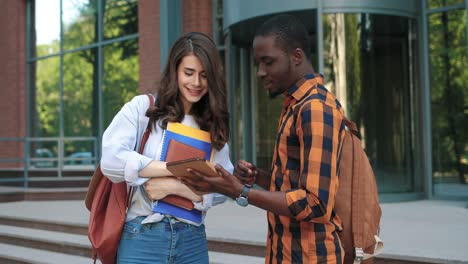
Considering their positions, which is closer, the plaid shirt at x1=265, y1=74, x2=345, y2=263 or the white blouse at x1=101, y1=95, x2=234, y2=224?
the plaid shirt at x1=265, y1=74, x2=345, y2=263

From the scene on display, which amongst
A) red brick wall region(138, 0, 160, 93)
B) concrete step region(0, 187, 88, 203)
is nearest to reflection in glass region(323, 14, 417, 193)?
red brick wall region(138, 0, 160, 93)

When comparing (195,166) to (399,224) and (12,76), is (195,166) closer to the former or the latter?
(399,224)

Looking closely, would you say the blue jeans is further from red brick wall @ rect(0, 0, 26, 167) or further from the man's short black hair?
red brick wall @ rect(0, 0, 26, 167)

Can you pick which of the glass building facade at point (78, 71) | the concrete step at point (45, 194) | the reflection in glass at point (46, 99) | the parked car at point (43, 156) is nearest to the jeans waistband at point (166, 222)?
the concrete step at point (45, 194)

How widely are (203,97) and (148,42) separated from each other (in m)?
8.77

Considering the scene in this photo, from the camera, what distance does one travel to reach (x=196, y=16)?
10.4 metres

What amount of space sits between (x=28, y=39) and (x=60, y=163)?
216 inches

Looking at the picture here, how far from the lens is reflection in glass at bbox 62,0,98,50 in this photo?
42.2 feet

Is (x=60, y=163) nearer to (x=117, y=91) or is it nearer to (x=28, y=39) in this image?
(x=117, y=91)

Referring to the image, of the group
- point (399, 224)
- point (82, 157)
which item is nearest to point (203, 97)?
point (399, 224)

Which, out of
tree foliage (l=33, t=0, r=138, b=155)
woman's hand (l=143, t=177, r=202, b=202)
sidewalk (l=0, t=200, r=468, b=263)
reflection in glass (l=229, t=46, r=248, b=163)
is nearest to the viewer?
woman's hand (l=143, t=177, r=202, b=202)

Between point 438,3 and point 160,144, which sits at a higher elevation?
point 438,3

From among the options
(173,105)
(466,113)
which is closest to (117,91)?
(466,113)

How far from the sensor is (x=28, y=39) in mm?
14664
